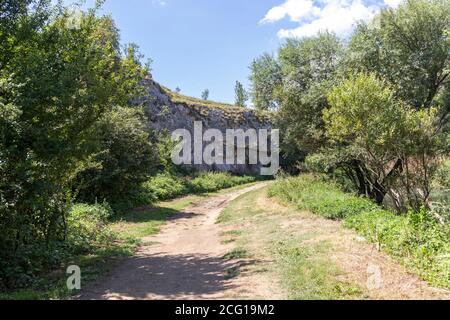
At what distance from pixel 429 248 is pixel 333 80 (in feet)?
48.2

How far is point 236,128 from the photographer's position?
48031 millimetres

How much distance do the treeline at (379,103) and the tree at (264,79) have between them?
18995 mm

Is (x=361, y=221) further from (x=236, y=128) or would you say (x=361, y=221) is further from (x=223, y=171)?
(x=236, y=128)

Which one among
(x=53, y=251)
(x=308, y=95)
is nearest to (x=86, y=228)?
(x=53, y=251)

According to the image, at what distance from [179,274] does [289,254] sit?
2952 millimetres

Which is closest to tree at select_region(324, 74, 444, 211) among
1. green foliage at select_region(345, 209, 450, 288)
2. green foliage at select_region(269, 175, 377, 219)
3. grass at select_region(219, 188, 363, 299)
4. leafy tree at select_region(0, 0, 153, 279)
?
green foliage at select_region(269, 175, 377, 219)

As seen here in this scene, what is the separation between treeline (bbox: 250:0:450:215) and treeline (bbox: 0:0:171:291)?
8636mm

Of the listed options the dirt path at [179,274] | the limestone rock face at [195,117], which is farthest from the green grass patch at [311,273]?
the limestone rock face at [195,117]

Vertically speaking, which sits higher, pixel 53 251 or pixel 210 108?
pixel 210 108

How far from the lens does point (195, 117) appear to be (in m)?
43.1

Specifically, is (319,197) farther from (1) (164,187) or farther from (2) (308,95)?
(1) (164,187)

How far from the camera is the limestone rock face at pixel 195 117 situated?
1478 inches

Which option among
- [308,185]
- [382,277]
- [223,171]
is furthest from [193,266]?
[223,171]

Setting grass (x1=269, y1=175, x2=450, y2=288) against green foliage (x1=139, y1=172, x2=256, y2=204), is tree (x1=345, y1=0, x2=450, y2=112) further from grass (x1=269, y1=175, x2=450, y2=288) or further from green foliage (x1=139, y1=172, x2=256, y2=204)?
green foliage (x1=139, y1=172, x2=256, y2=204)
